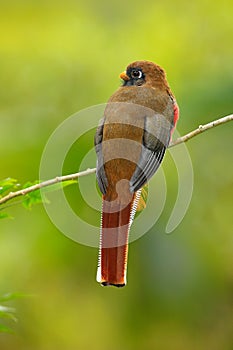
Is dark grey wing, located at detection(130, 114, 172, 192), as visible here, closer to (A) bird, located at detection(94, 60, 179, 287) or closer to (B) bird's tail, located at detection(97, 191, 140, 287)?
(A) bird, located at detection(94, 60, 179, 287)

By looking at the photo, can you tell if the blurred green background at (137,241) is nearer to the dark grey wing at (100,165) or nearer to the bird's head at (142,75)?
the bird's head at (142,75)

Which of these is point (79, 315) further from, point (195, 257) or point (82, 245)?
point (195, 257)

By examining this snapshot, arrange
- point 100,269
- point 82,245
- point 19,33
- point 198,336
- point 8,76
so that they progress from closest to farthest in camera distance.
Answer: point 100,269
point 82,245
point 198,336
point 8,76
point 19,33

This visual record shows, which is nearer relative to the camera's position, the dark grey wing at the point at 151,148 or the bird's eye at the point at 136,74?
the dark grey wing at the point at 151,148

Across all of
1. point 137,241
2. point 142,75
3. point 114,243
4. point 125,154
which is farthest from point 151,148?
point 137,241

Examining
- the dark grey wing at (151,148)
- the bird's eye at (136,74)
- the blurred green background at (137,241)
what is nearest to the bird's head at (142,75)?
the bird's eye at (136,74)

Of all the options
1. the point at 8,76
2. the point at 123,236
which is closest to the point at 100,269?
the point at 123,236
